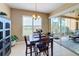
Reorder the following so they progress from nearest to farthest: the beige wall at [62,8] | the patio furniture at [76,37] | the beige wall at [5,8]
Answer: the beige wall at [5,8], the beige wall at [62,8], the patio furniture at [76,37]

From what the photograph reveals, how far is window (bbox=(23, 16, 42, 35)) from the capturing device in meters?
3.51

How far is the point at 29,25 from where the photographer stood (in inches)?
140

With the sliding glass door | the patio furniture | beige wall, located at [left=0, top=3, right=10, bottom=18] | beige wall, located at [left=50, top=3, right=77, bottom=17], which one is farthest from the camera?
the sliding glass door

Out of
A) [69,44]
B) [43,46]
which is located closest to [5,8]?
[43,46]

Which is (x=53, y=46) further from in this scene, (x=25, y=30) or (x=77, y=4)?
(x=77, y=4)

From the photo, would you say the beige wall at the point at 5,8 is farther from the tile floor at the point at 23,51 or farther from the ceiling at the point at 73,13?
the ceiling at the point at 73,13

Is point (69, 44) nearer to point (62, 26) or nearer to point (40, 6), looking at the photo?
point (62, 26)

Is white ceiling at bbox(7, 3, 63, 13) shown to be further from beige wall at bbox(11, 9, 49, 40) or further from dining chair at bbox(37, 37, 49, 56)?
dining chair at bbox(37, 37, 49, 56)

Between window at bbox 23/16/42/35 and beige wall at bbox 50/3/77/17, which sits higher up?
beige wall at bbox 50/3/77/17

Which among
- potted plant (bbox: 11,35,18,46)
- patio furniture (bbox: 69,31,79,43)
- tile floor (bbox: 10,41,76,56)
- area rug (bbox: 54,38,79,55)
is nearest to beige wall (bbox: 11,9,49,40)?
potted plant (bbox: 11,35,18,46)

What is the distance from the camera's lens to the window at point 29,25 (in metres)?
3.51

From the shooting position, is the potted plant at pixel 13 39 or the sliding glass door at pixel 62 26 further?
the sliding glass door at pixel 62 26

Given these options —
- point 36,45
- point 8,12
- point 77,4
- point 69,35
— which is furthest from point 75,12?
point 8,12

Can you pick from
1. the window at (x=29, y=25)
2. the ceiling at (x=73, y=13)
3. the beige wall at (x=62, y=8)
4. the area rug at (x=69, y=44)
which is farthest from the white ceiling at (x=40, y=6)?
the area rug at (x=69, y=44)
